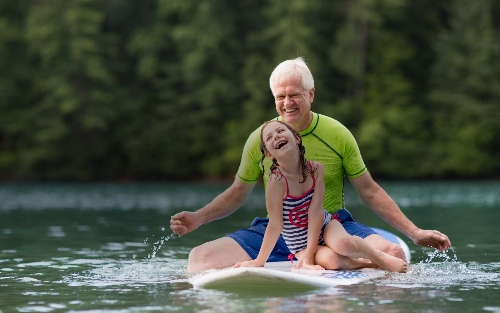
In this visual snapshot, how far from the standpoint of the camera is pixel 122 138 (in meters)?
40.6

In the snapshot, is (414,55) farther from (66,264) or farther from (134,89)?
(66,264)

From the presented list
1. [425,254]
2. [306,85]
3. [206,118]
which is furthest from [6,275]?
[206,118]

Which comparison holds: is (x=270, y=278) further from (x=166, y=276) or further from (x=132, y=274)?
(x=132, y=274)

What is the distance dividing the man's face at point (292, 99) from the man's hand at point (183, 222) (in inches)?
37.5

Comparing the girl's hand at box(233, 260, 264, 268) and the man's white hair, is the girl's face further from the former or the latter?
the girl's hand at box(233, 260, 264, 268)

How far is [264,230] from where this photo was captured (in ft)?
22.4

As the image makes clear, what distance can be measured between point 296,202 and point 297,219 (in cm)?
13

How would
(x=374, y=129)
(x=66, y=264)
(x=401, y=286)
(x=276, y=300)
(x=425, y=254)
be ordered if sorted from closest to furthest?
1. (x=276, y=300)
2. (x=401, y=286)
3. (x=66, y=264)
4. (x=425, y=254)
5. (x=374, y=129)

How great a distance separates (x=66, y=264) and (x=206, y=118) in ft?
108

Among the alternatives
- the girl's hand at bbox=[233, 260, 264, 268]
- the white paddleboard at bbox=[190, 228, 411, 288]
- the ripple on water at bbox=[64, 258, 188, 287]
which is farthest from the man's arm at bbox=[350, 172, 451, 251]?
the ripple on water at bbox=[64, 258, 188, 287]

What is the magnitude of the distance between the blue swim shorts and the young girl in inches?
12.1

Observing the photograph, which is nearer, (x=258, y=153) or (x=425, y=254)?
(x=258, y=153)

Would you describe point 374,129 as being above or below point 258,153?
above

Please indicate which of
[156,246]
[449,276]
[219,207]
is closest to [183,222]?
[219,207]
